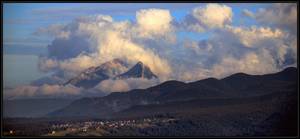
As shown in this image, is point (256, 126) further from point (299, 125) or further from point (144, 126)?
point (299, 125)

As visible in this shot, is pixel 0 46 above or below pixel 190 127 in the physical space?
above

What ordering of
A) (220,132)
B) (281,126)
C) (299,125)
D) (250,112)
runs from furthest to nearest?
(250,112) → (220,132) → (281,126) → (299,125)

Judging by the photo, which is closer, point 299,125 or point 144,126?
point 299,125

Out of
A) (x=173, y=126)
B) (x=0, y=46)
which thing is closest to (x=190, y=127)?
(x=173, y=126)

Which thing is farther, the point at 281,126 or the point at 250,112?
the point at 250,112

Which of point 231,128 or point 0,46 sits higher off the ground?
point 0,46

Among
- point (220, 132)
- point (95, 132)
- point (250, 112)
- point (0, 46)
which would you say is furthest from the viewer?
point (250, 112)

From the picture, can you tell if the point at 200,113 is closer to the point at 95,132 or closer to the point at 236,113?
the point at 236,113

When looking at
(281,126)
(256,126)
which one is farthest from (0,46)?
(256,126)

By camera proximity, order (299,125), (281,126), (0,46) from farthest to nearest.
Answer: (281,126) < (299,125) < (0,46)
